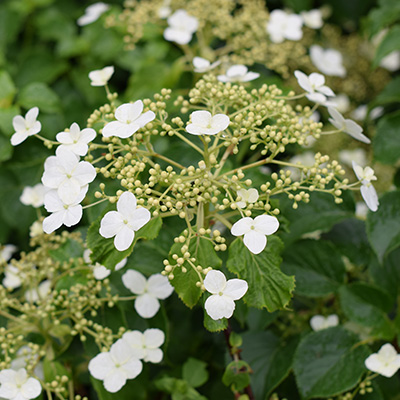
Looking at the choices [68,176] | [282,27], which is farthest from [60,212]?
[282,27]

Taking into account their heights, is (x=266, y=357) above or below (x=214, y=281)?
below

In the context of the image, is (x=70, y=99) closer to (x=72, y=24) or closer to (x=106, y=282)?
(x=72, y=24)

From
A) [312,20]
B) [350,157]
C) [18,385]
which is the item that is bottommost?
[350,157]

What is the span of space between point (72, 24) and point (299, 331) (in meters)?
1.26

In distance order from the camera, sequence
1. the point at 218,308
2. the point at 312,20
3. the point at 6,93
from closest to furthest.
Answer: the point at 218,308 < the point at 6,93 < the point at 312,20

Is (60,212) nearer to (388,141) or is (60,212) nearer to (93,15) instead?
(388,141)

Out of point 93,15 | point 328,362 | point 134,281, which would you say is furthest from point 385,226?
point 93,15

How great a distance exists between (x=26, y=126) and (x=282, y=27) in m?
0.80

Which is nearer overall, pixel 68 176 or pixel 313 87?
pixel 68 176

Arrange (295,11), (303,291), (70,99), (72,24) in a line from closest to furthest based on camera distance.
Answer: (303,291)
(70,99)
(295,11)
(72,24)

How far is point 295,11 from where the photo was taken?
5.29 feet

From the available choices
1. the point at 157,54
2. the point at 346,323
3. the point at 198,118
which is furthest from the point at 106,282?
the point at 157,54

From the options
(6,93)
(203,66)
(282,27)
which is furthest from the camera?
(282,27)

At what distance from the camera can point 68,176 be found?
31.6 inches
